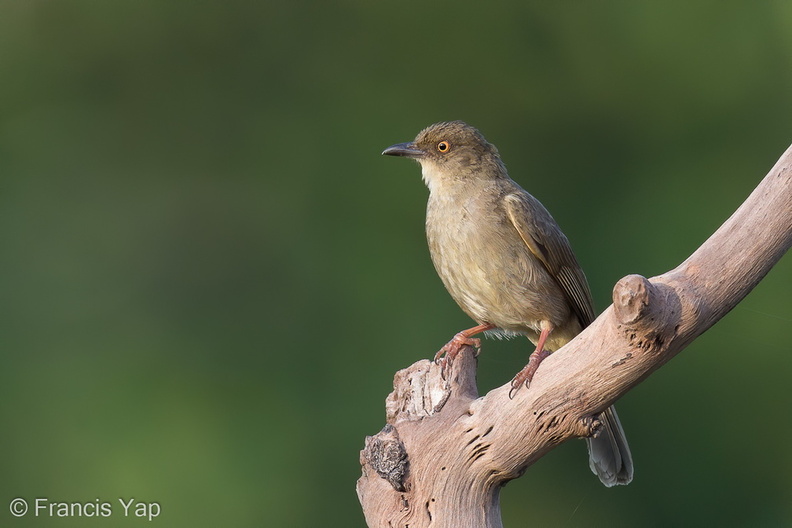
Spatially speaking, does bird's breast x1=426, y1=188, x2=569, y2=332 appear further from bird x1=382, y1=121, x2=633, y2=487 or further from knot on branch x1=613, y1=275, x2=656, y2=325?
knot on branch x1=613, y1=275, x2=656, y2=325

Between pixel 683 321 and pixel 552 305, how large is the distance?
1404 mm

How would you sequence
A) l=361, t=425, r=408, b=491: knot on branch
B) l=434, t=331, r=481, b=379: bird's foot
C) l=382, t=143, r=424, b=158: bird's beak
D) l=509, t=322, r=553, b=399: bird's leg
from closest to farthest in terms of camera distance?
l=509, t=322, r=553, b=399: bird's leg, l=361, t=425, r=408, b=491: knot on branch, l=434, t=331, r=481, b=379: bird's foot, l=382, t=143, r=424, b=158: bird's beak

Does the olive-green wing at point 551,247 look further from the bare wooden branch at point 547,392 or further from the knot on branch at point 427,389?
the knot on branch at point 427,389

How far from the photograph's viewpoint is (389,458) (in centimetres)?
354

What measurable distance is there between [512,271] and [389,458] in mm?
1134

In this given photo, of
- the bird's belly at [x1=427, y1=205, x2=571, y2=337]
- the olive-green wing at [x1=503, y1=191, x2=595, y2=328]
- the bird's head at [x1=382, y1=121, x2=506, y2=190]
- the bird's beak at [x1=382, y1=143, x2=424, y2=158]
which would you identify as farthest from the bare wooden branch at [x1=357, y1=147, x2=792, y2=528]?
the bird's beak at [x1=382, y1=143, x2=424, y2=158]

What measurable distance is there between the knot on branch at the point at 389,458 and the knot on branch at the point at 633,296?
1060mm

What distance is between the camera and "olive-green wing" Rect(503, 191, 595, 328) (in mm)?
4387

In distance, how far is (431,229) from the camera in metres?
4.57

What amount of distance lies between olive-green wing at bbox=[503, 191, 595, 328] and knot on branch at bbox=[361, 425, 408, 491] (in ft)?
3.95

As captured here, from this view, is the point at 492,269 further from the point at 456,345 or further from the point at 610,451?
the point at 610,451

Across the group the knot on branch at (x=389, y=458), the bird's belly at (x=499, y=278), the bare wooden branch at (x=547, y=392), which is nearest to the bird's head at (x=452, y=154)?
the bird's belly at (x=499, y=278)

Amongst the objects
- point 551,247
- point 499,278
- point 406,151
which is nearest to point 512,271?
point 499,278

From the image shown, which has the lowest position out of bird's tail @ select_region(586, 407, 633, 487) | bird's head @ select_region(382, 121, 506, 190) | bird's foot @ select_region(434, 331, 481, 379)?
bird's tail @ select_region(586, 407, 633, 487)
